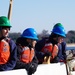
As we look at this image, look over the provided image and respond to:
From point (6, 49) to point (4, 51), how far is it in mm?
58

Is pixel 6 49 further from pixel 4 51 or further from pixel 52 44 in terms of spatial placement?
pixel 52 44

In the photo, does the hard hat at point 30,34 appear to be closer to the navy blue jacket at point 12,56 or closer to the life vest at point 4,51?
the navy blue jacket at point 12,56

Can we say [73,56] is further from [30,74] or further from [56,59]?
[30,74]

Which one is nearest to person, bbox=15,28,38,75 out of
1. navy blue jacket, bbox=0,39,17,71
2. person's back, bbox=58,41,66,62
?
navy blue jacket, bbox=0,39,17,71

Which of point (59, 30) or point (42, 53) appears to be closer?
point (42, 53)

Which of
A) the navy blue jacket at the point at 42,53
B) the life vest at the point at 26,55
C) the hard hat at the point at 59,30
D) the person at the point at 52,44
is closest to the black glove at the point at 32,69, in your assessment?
the life vest at the point at 26,55

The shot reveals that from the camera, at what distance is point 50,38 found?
8.39m

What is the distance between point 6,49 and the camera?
6566 millimetres

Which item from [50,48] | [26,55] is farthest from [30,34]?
[50,48]

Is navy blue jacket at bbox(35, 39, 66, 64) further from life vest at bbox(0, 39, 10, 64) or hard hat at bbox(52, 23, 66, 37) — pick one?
life vest at bbox(0, 39, 10, 64)

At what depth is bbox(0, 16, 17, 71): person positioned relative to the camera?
21.4ft

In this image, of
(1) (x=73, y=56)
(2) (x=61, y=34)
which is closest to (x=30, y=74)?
(2) (x=61, y=34)

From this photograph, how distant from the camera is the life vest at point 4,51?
6.49 metres

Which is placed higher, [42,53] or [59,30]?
[59,30]
